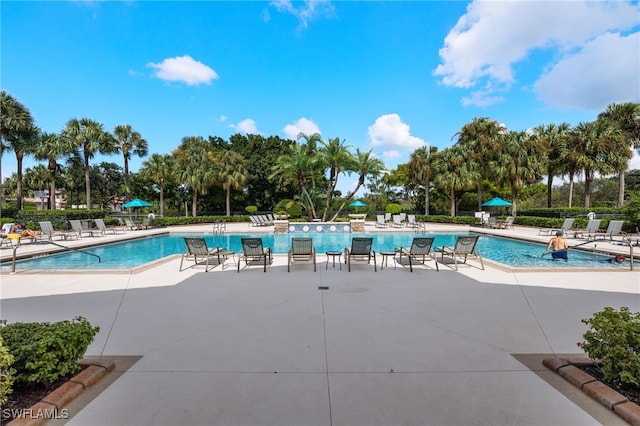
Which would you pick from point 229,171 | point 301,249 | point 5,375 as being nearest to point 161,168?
point 229,171

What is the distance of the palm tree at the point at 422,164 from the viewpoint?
3045cm

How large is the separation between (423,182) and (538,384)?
30189 mm

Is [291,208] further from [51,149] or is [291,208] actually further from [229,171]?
[51,149]

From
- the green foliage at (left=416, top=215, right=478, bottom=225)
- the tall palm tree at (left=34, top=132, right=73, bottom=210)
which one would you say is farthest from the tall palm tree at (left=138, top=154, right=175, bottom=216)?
the green foliage at (left=416, top=215, right=478, bottom=225)

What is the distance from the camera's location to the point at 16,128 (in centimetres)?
2047

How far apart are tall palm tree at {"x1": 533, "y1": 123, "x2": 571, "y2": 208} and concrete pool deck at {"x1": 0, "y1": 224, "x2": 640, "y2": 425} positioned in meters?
22.0

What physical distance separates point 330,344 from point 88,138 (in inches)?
1173

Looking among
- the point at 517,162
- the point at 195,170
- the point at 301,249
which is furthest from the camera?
the point at 195,170

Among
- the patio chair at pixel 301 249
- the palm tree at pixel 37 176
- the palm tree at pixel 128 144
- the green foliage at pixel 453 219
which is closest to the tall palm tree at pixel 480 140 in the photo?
the green foliage at pixel 453 219

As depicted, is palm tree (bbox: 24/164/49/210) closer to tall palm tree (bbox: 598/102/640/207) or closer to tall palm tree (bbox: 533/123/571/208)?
tall palm tree (bbox: 533/123/571/208)

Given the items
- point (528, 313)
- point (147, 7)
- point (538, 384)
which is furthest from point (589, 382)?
point (147, 7)

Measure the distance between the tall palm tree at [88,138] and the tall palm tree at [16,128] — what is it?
2.79 meters

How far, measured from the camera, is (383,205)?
40812 millimetres

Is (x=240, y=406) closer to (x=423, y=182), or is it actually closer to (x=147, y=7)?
(x=147, y=7)
